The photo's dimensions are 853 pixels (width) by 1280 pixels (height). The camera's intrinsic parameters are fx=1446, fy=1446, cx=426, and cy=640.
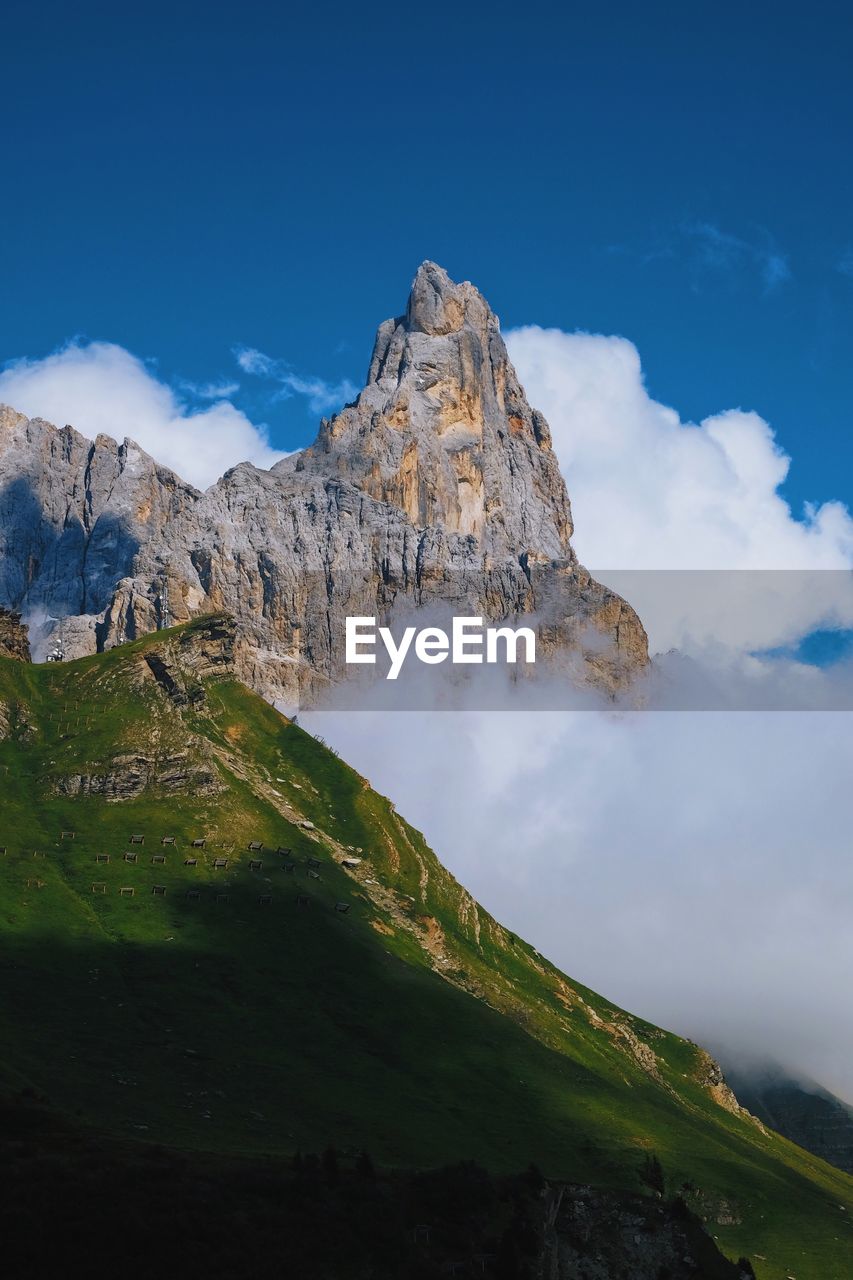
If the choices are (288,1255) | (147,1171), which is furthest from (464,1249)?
(147,1171)

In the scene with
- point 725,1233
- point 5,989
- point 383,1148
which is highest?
point 5,989

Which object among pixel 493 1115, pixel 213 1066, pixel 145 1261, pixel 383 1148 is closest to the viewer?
pixel 145 1261

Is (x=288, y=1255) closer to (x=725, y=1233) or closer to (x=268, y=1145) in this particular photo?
(x=268, y=1145)

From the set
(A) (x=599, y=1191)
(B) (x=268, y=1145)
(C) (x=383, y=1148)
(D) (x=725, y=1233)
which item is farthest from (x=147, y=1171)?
(D) (x=725, y=1233)

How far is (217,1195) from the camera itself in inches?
3570

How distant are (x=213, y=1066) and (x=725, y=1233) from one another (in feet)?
236

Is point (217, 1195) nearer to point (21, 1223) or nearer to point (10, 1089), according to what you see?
point (21, 1223)

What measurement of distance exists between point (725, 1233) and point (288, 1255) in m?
124

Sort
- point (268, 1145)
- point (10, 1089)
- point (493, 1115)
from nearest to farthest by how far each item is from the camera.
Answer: point (10, 1089), point (268, 1145), point (493, 1115)

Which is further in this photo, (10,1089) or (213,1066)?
(213,1066)

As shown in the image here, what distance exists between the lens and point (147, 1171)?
3629 inches

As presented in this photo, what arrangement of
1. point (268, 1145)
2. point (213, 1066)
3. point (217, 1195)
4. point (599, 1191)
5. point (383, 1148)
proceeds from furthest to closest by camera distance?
point (213, 1066) < point (383, 1148) < point (268, 1145) < point (599, 1191) < point (217, 1195)

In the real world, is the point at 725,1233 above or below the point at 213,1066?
below

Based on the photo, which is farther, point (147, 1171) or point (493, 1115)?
point (493, 1115)
